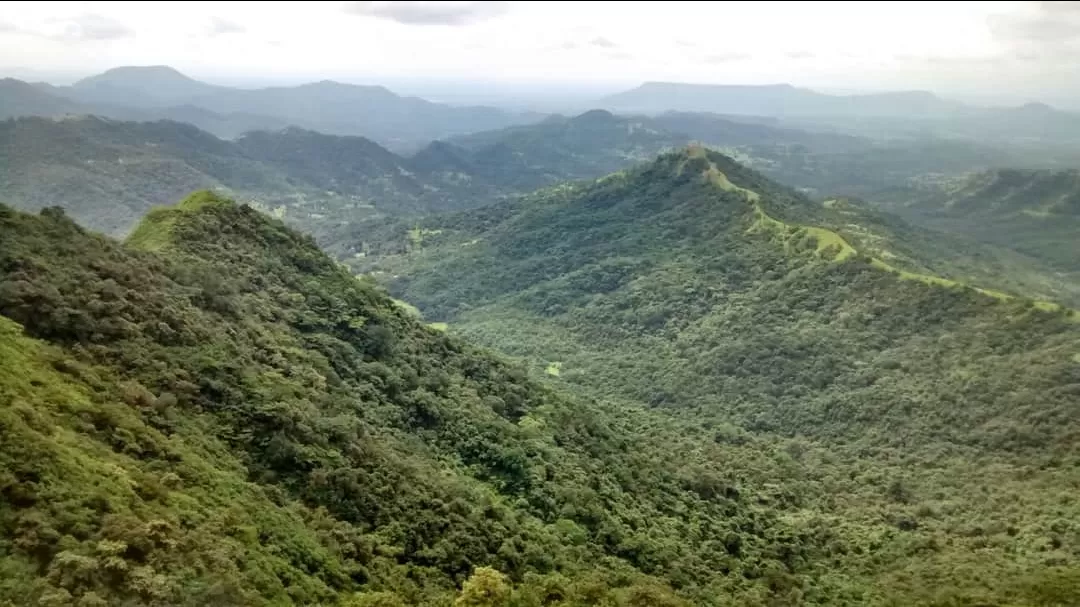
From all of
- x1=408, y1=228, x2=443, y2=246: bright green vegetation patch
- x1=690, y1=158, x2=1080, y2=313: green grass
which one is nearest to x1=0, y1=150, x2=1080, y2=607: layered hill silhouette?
x1=690, y1=158, x2=1080, y2=313: green grass

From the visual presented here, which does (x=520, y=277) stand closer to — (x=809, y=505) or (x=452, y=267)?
(x=452, y=267)

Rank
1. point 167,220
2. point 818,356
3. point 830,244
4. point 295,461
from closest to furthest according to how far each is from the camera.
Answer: point 295,461 → point 167,220 → point 818,356 → point 830,244

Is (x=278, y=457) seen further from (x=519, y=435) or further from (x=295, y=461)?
(x=519, y=435)

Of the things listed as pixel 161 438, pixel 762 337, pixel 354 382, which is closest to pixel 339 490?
pixel 161 438

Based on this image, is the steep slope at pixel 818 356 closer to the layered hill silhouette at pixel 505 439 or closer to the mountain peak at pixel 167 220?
the layered hill silhouette at pixel 505 439

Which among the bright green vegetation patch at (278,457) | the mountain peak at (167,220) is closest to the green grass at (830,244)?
the bright green vegetation patch at (278,457)

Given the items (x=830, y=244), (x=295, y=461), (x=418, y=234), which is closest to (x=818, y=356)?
(x=830, y=244)
